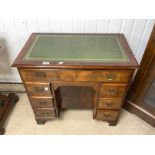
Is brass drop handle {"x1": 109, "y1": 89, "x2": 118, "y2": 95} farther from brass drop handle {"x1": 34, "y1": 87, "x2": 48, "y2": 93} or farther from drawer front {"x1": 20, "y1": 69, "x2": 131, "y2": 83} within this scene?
brass drop handle {"x1": 34, "y1": 87, "x2": 48, "y2": 93}

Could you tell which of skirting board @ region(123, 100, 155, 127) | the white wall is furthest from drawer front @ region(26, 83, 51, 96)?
skirting board @ region(123, 100, 155, 127)

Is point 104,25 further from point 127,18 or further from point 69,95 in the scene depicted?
point 69,95

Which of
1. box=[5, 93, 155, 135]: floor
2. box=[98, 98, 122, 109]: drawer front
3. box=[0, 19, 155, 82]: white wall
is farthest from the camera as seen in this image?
box=[5, 93, 155, 135]: floor

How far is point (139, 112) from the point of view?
4.80 feet

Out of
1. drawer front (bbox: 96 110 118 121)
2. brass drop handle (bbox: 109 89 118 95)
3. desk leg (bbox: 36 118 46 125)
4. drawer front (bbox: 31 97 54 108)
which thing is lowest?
desk leg (bbox: 36 118 46 125)

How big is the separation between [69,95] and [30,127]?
1.61 feet

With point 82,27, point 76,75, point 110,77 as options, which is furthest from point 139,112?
point 82,27

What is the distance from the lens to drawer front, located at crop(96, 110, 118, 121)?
1.26 m

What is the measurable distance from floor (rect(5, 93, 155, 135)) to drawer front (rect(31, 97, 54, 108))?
308mm

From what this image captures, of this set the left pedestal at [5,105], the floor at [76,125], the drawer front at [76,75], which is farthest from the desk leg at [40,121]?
the drawer front at [76,75]

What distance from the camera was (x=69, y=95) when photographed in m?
1.41

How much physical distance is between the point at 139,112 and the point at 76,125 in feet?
2.10

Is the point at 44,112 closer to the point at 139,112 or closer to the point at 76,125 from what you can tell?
the point at 76,125

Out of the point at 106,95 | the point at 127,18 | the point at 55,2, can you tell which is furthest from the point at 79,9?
the point at 106,95
